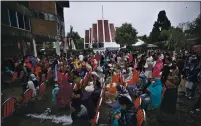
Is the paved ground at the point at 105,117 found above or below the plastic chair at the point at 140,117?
below

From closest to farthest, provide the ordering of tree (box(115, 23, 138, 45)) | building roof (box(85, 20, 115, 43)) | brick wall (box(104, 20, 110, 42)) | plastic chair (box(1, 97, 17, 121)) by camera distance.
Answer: plastic chair (box(1, 97, 17, 121)) < tree (box(115, 23, 138, 45)) < building roof (box(85, 20, 115, 43)) < brick wall (box(104, 20, 110, 42))

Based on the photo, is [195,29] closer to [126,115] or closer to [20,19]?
[20,19]

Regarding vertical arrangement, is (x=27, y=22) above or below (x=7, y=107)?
above

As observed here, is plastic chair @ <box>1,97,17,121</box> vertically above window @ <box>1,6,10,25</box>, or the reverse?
window @ <box>1,6,10,25</box>

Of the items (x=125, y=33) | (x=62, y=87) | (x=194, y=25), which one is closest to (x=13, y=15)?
(x=62, y=87)

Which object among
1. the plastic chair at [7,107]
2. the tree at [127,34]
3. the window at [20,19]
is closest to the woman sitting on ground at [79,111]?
the plastic chair at [7,107]

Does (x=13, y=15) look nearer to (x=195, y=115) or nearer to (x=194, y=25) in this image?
(x=195, y=115)

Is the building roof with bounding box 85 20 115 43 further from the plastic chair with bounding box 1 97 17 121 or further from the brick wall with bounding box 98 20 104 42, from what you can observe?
the plastic chair with bounding box 1 97 17 121

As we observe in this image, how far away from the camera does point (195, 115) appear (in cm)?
628

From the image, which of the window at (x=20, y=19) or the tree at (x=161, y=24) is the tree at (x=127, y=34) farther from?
the window at (x=20, y=19)

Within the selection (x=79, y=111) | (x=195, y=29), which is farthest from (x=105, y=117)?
(x=195, y=29)

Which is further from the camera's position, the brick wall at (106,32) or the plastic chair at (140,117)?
the brick wall at (106,32)

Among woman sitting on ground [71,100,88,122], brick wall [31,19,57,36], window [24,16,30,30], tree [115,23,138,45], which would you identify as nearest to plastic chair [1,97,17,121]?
woman sitting on ground [71,100,88,122]

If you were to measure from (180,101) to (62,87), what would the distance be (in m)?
4.40
